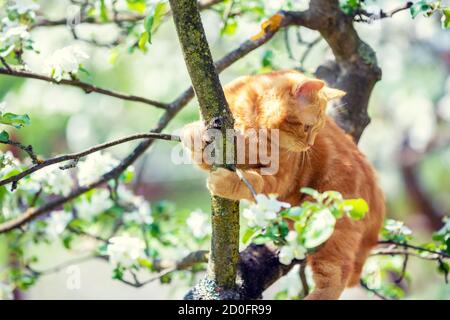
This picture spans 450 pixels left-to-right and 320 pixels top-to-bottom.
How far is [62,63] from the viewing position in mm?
1878

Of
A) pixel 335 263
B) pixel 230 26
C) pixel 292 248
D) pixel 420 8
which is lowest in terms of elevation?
pixel 292 248

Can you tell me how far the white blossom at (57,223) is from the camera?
236 cm

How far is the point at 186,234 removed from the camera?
102 inches

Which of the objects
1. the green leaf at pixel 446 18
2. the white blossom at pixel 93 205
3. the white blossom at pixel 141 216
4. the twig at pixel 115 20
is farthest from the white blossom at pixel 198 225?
the green leaf at pixel 446 18

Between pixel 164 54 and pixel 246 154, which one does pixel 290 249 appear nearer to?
pixel 246 154

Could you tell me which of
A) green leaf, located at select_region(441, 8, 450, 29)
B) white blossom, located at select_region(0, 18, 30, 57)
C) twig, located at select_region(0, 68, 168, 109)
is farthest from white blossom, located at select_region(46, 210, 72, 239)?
green leaf, located at select_region(441, 8, 450, 29)

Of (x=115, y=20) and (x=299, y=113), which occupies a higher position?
(x=115, y=20)

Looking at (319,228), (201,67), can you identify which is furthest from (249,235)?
(201,67)

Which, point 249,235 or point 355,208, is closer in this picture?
point 355,208

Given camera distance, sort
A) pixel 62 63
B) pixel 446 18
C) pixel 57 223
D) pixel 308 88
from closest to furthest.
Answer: pixel 446 18
pixel 62 63
pixel 308 88
pixel 57 223

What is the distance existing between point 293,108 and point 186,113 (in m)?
1.99

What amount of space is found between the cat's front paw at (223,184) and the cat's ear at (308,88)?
504mm

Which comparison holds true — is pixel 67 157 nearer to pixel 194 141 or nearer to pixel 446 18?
pixel 194 141

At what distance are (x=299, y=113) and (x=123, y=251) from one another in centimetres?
70
